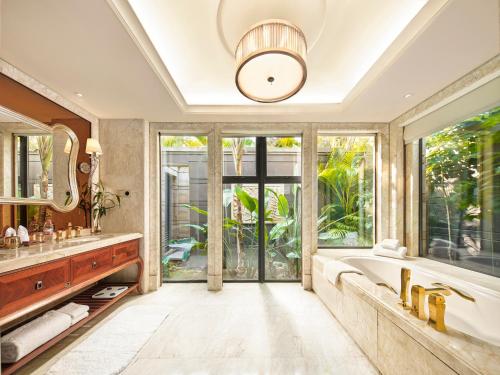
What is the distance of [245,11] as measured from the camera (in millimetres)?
1602

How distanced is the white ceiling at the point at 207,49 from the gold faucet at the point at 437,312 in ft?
5.64

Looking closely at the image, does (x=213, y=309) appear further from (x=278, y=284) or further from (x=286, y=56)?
(x=286, y=56)

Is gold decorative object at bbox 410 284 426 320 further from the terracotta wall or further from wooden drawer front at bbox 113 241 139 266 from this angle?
the terracotta wall

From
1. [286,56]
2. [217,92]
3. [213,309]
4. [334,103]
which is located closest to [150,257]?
[213,309]

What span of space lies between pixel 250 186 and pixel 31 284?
2.55m

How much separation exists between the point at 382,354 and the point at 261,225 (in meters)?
2.07

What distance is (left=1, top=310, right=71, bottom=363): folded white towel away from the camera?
149cm

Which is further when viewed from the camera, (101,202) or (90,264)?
(101,202)

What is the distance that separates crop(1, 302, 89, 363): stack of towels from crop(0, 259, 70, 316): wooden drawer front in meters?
0.30

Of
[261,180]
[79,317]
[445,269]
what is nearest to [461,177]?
[445,269]

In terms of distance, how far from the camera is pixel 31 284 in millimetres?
1508

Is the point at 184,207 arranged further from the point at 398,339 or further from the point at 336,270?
the point at 398,339

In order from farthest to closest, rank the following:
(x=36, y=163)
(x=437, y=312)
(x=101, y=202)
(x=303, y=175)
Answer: (x=303, y=175)
(x=101, y=202)
(x=36, y=163)
(x=437, y=312)

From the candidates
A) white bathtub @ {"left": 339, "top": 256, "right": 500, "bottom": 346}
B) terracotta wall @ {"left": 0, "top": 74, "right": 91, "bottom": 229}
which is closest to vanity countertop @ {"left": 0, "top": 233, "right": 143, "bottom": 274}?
terracotta wall @ {"left": 0, "top": 74, "right": 91, "bottom": 229}
